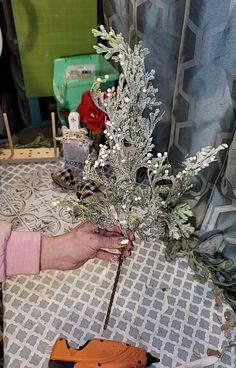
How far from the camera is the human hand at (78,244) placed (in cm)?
76

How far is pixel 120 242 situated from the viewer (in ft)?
2.40

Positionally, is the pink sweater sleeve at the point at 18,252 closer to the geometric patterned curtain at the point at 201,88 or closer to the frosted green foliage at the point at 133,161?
the frosted green foliage at the point at 133,161

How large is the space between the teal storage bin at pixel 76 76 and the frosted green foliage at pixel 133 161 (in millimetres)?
498

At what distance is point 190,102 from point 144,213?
237mm

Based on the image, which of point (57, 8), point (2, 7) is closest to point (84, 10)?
point (57, 8)

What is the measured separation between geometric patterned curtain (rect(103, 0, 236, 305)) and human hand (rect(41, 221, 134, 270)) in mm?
193

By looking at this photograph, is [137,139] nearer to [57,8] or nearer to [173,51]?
[173,51]

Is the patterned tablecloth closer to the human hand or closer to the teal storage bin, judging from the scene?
the human hand

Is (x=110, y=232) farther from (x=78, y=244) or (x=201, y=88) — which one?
(x=201, y=88)

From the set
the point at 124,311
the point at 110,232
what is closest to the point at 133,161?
the point at 110,232

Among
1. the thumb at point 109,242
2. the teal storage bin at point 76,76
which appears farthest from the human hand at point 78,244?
the teal storage bin at point 76,76

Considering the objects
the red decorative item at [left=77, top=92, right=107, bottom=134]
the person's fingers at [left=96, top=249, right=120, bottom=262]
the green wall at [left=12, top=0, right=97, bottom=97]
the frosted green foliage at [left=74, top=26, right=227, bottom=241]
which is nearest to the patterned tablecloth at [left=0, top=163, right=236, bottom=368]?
the person's fingers at [left=96, top=249, right=120, bottom=262]

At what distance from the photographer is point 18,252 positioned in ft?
2.42

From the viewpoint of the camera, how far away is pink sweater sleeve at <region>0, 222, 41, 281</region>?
2.40 ft
